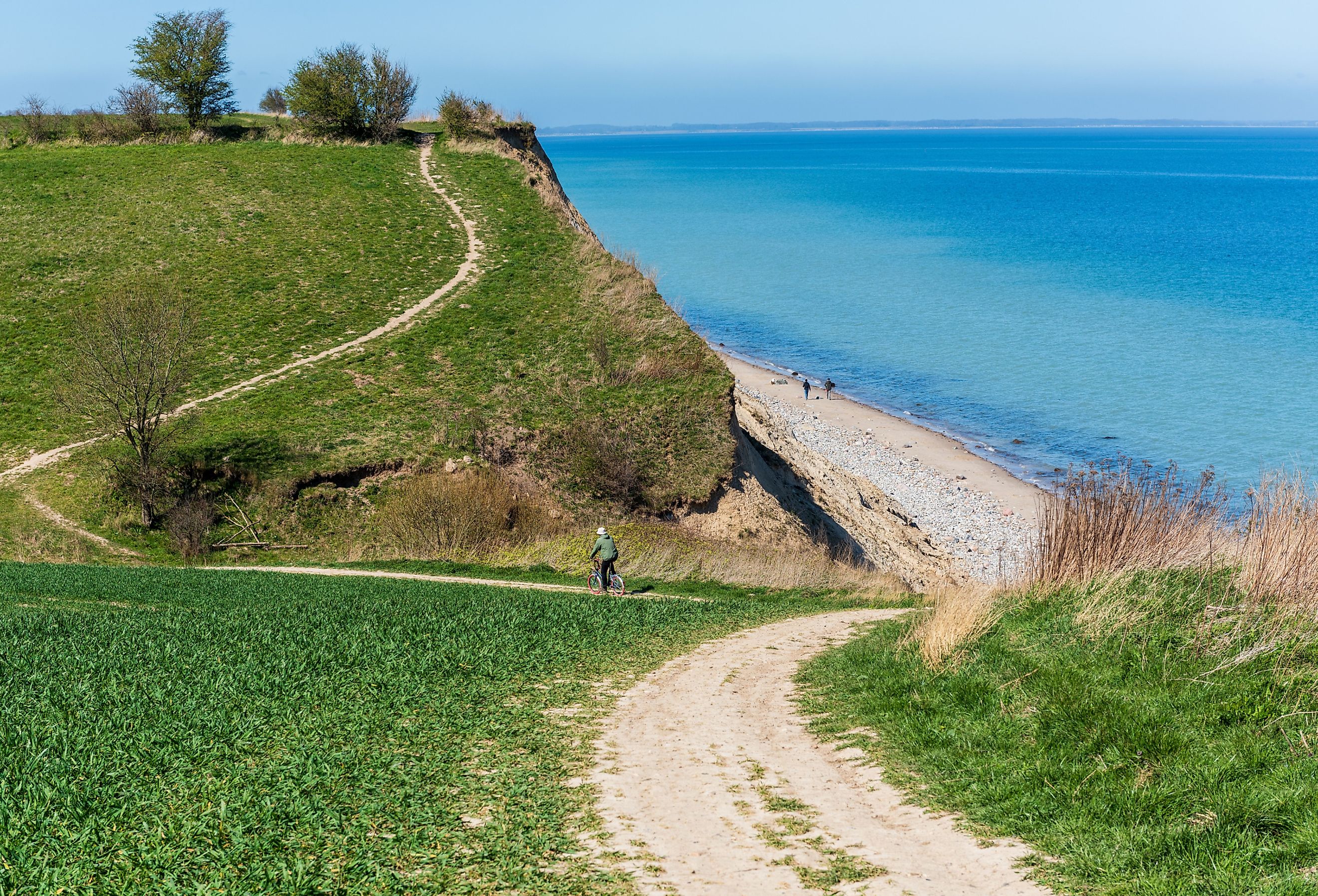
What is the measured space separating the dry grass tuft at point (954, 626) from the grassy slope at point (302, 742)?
424 centimetres

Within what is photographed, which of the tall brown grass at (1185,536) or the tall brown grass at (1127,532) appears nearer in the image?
the tall brown grass at (1185,536)

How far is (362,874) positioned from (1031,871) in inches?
210

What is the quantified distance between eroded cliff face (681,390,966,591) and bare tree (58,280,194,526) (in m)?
16.2

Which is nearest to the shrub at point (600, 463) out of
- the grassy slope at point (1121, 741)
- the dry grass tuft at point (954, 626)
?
the dry grass tuft at point (954, 626)

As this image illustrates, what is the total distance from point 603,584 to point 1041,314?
73934 mm

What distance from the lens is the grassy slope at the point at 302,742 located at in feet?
26.4

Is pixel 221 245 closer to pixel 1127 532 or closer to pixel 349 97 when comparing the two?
pixel 349 97

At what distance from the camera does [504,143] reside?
6184cm

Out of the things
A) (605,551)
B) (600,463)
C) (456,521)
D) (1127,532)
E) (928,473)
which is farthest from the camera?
(928,473)

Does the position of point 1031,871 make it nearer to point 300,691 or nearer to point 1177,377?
point 300,691

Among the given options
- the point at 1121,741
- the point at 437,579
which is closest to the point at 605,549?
the point at 437,579

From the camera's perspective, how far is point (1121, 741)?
9.34 metres

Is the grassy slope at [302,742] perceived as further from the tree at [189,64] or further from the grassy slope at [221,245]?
the tree at [189,64]

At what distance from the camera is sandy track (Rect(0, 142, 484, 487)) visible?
31094 mm
